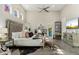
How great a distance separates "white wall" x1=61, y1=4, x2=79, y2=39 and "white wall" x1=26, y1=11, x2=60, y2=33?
0.13 meters

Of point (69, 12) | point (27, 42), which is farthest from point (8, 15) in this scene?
point (69, 12)

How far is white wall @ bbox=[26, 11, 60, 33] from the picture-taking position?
273 centimetres

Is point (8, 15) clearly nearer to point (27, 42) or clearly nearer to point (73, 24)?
point (27, 42)

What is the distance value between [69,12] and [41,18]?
0.59m

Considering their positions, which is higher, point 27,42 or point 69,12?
point 69,12

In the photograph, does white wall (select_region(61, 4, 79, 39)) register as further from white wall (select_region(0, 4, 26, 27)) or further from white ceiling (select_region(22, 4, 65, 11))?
white wall (select_region(0, 4, 26, 27))

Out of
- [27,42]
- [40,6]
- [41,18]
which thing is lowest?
[27,42]

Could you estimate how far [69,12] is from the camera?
2646mm

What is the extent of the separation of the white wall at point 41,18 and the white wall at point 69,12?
0.13 metres

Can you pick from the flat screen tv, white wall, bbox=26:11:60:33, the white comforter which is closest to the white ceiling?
white wall, bbox=26:11:60:33

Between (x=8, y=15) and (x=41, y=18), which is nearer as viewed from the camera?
(x=8, y=15)

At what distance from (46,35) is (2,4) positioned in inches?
43.7

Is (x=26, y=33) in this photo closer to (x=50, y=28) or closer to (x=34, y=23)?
(x=34, y=23)
